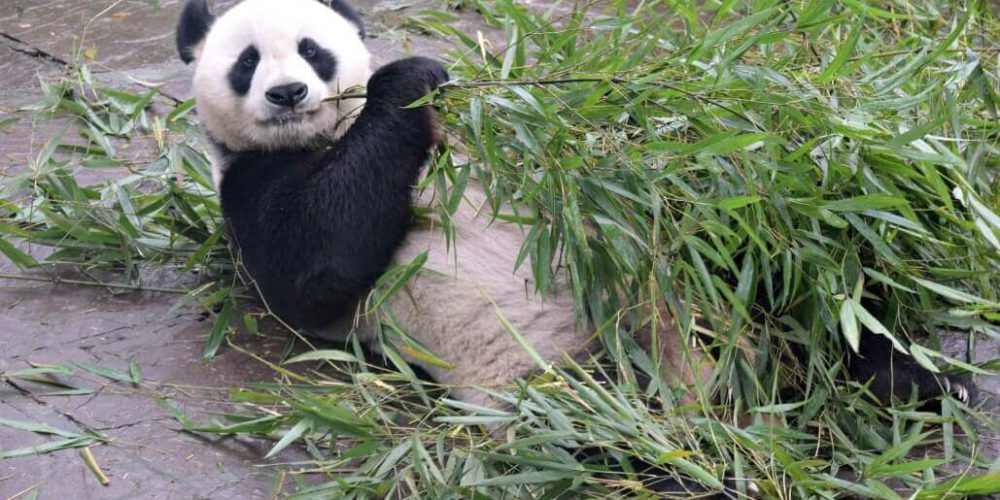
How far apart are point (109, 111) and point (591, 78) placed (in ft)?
9.24

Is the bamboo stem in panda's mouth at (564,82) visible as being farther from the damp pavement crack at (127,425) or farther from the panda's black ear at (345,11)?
the damp pavement crack at (127,425)

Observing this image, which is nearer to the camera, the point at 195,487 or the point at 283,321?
the point at 195,487

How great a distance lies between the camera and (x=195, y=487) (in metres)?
2.99

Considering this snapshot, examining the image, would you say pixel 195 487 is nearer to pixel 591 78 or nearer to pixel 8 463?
pixel 8 463

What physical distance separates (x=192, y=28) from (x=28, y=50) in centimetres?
251

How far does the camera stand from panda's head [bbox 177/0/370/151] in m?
3.47

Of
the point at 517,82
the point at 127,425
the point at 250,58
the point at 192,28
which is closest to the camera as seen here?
the point at 517,82

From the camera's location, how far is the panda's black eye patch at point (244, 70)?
3.56 meters

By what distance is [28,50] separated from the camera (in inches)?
237

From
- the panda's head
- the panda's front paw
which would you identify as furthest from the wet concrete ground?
the panda's front paw

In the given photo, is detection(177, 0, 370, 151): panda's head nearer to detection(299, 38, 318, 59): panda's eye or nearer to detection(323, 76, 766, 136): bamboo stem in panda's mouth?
detection(299, 38, 318, 59): panda's eye

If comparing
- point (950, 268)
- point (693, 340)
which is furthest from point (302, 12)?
point (950, 268)

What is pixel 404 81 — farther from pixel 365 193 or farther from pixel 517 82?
pixel 517 82

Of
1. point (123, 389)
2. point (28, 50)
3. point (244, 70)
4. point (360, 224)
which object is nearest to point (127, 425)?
point (123, 389)
